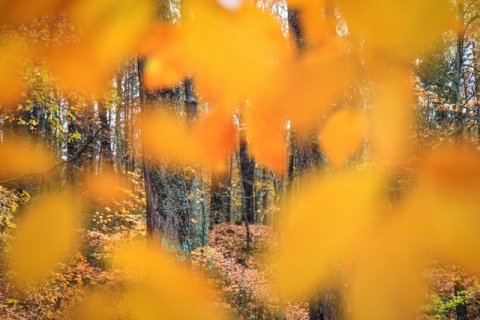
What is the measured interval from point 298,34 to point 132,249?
14.2ft

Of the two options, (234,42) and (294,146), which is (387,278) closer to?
(294,146)

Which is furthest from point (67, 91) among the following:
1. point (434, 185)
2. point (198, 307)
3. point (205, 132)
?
point (434, 185)

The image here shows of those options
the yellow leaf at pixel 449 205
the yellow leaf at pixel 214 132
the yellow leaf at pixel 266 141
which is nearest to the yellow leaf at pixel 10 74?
the yellow leaf at pixel 214 132

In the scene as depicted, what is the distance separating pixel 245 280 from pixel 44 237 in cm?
491

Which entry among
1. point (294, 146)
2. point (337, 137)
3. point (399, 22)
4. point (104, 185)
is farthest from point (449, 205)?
point (104, 185)

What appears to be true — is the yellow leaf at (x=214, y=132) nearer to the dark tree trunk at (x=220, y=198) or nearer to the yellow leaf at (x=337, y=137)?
the dark tree trunk at (x=220, y=198)

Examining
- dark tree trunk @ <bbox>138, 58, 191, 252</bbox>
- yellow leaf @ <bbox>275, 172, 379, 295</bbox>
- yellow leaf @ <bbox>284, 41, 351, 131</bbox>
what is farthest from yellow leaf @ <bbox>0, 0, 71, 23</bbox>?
yellow leaf @ <bbox>275, 172, 379, 295</bbox>

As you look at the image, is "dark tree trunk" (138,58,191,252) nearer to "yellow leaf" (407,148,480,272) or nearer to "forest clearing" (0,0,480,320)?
"forest clearing" (0,0,480,320)

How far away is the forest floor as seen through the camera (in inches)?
287

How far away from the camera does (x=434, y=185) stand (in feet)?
12.9

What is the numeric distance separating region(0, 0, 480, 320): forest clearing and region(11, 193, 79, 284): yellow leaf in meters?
0.05

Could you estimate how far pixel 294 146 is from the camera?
529 centimetres

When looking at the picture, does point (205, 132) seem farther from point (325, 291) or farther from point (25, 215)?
point (325, 291)

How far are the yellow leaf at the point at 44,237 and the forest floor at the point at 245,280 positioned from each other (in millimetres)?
2975
